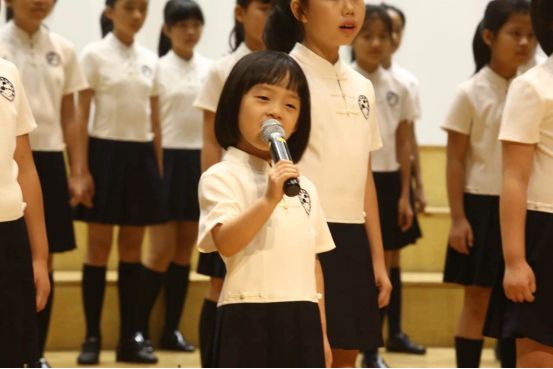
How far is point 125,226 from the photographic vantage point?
14.8ft

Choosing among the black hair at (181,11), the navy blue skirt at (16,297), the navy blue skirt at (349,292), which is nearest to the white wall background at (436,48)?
the black hair at (181,11)

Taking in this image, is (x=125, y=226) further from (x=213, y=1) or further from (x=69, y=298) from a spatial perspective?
(x=213, y=1)

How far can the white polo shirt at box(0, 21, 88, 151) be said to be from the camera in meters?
3.92

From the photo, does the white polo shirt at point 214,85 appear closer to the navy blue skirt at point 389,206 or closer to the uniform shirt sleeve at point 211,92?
the uniform shirt sleeve at point 211,92

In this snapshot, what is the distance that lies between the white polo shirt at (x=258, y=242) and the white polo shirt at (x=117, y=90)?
91.0 inches

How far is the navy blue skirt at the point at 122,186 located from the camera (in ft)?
14.6

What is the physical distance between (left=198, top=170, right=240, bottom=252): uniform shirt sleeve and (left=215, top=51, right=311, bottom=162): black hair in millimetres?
114

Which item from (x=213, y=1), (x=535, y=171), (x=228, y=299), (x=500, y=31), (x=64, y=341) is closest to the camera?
(x=228, y=299)

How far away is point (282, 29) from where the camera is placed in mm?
2756

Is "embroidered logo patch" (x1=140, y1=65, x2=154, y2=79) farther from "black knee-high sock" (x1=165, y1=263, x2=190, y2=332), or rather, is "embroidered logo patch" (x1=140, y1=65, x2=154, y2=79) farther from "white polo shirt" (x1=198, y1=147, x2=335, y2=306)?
"white polo shirt" (x1=198, y1=147, x2=335, y2=306)

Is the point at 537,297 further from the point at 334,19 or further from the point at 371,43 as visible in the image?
Answer: the point at 371,43

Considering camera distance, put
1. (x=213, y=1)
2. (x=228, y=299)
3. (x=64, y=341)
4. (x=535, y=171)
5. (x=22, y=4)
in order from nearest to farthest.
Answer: (x=228, y=299) → (x=535, y=171) → (x=22, y=4) → (x=64, y=341) → (x=213, y=1)

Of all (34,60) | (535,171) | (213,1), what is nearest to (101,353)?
(34,60)

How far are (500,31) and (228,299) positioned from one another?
1.74 metres
